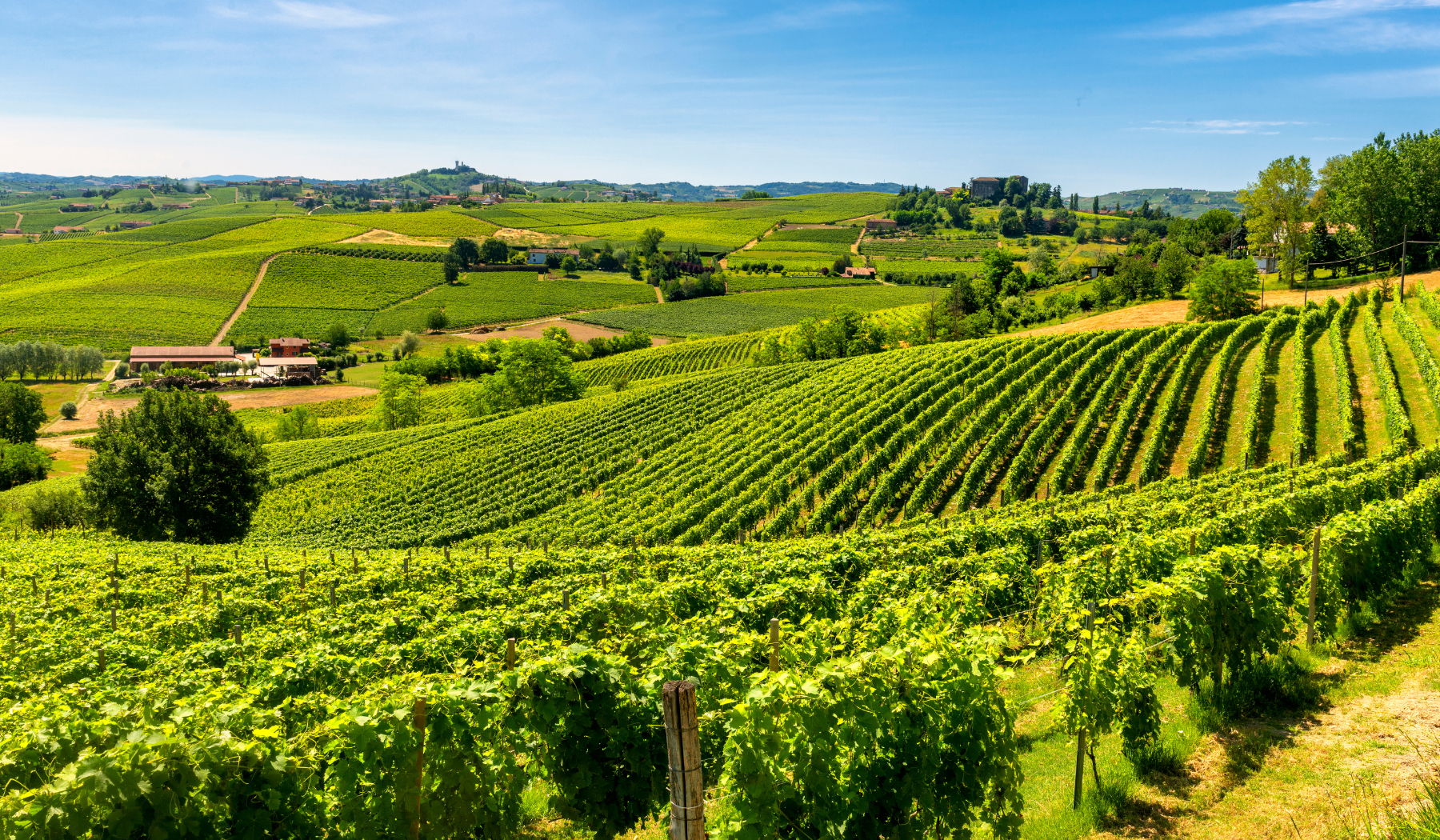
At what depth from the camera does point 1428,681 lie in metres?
7.57

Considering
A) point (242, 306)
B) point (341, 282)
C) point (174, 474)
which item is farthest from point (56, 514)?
point (341, 282)

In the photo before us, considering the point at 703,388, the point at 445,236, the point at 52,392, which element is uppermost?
the point at 445,236

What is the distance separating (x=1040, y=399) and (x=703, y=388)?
22.9 m

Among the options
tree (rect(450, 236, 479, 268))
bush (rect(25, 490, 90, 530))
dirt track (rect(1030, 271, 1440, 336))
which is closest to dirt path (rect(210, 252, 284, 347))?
tree (rect(450, 236, 479, 268))

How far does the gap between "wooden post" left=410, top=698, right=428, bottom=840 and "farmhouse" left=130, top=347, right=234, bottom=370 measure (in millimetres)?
115141

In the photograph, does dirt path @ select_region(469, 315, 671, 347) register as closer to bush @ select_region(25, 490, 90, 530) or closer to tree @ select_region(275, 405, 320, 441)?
tree @ select_region(275, 405, 320, 441)

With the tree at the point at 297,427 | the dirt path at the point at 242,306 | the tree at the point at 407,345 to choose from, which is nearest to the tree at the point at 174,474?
the tree at the point at 297,427

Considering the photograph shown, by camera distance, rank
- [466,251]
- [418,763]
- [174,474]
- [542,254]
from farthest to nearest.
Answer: [542,254]
[466,251]
[174,474]
[418,763]

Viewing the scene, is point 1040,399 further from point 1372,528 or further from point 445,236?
point 445,236

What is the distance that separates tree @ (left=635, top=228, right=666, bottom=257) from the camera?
6486 inches

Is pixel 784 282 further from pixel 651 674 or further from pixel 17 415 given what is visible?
pixel 651 674

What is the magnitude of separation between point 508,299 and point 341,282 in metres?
33.2

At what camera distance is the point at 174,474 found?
101 feet

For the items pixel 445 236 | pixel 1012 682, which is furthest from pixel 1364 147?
pixel 445 236
